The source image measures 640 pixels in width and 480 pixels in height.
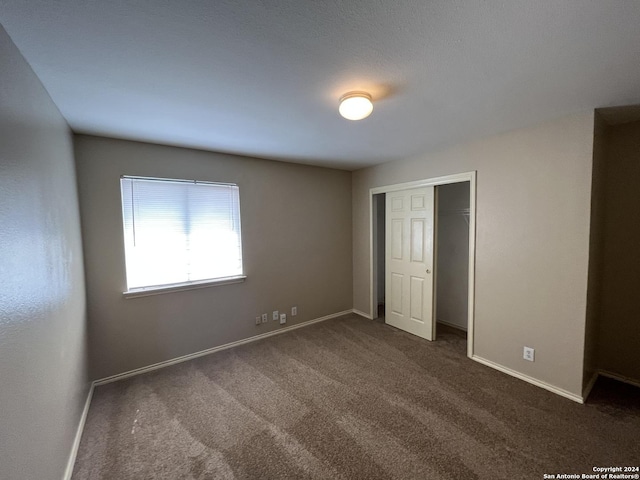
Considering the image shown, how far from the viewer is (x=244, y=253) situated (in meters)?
3.38

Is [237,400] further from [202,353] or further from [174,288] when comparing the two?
[174,288]

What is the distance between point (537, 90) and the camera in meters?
1.75

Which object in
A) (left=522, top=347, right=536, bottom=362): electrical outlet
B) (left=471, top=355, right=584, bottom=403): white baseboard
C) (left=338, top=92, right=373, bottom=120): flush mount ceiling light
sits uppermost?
(left=338, top=92, right=373, bottom=120): flush mount ceiling light

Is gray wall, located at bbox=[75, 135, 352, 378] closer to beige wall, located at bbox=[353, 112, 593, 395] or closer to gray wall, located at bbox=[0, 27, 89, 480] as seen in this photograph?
gray wall, located at bbox=[0, 27, 89, 480]

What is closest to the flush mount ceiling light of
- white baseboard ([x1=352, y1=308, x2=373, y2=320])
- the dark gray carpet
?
the dark gray carpet

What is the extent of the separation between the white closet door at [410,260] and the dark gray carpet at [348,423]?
27.0 inches

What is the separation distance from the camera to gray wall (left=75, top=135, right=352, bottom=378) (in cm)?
254

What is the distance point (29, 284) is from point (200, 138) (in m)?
1.86

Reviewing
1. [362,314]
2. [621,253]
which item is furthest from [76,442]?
[621,253]

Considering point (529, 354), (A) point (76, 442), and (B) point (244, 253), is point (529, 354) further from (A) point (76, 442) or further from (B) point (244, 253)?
(A) point (76, 442)

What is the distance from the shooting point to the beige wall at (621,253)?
236cm

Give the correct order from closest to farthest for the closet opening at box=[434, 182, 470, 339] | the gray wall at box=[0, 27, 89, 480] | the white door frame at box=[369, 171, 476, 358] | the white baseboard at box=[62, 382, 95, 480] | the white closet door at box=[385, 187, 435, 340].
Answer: the gray wall at box=[0, 27, 89, 480], the white baseboard at box=[62, 382, 95, 480], the white door frame at box=[369, 171, 476, 358], the white closet door at box=[385, 187, 435, 340], the closet opening at box=[434, 182, 470, 339]

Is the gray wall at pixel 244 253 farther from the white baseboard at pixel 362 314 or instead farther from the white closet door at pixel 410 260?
the white closet door at pixel 410 260

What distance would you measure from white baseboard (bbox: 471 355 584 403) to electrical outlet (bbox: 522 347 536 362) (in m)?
0.18
